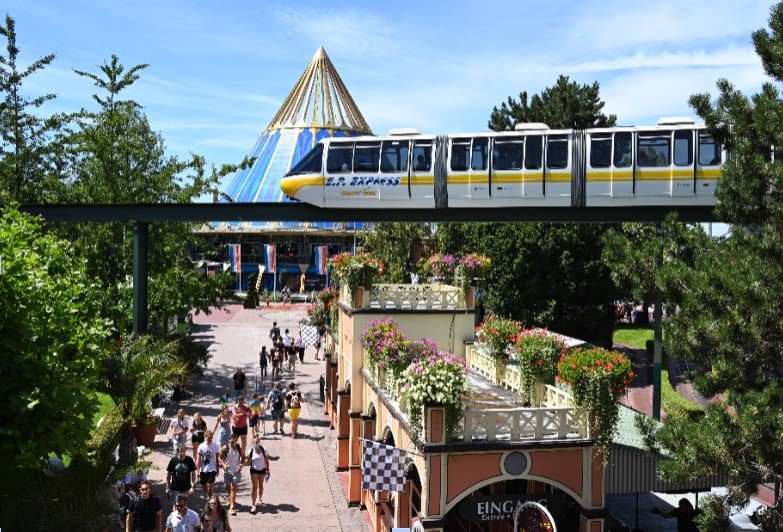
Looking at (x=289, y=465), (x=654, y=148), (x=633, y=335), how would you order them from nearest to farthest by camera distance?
(x=654, y=148) → (x=289, y=465) → (x=633, y=335)

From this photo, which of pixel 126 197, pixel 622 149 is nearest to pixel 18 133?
pixel 126 197

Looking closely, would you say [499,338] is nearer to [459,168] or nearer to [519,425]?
[519,425]

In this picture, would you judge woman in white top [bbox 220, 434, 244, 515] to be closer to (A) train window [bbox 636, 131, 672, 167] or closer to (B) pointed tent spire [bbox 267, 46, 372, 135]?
(A) train window [bbox 636, 131, 672, 167]

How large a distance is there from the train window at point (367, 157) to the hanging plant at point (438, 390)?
434 inches

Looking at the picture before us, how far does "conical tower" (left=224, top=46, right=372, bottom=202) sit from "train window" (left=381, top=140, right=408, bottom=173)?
196 feet

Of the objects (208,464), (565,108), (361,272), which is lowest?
(208,464)

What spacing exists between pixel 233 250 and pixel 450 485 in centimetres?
5019

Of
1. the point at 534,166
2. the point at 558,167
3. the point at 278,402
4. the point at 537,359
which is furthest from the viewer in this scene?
the point at 278,402

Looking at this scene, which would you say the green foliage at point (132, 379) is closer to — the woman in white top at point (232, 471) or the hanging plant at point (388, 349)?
the woman in white top at point (232, 471)

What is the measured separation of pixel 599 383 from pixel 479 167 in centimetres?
1072

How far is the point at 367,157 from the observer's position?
858 inches

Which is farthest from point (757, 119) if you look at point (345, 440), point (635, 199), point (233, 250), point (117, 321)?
point (233, 250)

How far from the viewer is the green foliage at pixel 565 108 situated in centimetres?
4497

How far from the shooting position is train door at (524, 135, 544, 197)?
20641mm
